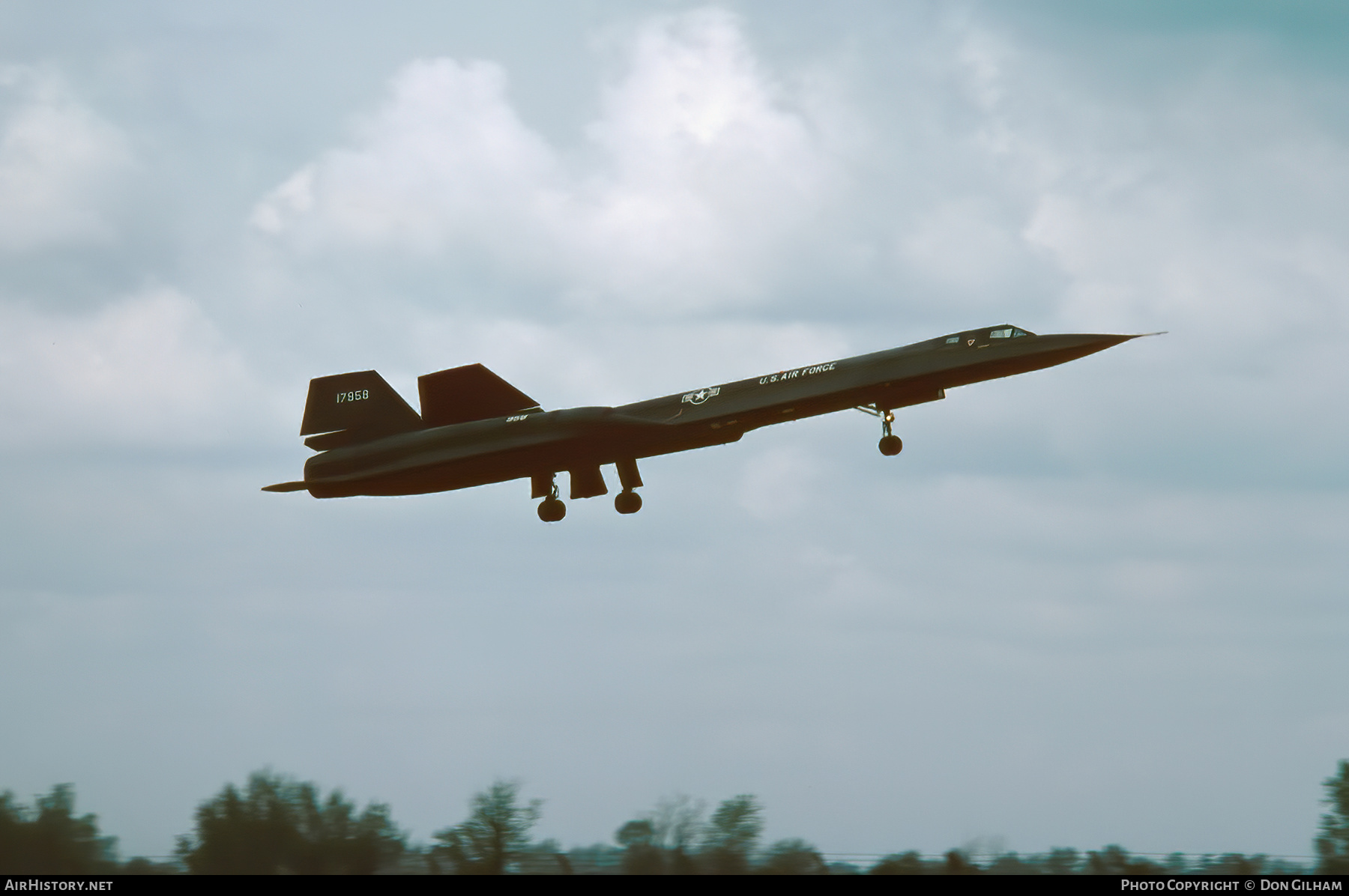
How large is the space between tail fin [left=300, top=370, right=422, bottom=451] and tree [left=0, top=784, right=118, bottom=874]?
1676 cm

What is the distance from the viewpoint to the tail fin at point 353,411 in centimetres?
4759

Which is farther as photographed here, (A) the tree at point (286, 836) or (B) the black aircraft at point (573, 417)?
Answer: (A) the tree at point (286, 836)

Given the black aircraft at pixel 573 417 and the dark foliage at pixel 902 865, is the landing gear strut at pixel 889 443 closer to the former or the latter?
the black aircraft at pixel 573 417

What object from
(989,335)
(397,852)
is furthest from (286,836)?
(989,335)

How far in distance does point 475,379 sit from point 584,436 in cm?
432

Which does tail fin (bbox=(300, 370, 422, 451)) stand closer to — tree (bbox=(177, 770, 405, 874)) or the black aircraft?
the black aircraft

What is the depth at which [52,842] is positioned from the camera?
55469 millimetres

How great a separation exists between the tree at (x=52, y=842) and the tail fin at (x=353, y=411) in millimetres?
16755

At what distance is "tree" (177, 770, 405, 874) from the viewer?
195ft

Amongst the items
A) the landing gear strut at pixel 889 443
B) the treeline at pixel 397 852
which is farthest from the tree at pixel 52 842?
the landing gear strut at pixel 889 443

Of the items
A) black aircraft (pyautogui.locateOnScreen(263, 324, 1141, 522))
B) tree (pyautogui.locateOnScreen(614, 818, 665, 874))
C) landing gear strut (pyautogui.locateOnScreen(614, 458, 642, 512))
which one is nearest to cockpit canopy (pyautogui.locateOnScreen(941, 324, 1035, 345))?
black aircraft (pyautogui.locateOnScreen(263, 324, 1141, 522))
